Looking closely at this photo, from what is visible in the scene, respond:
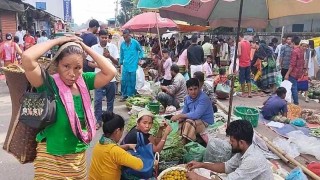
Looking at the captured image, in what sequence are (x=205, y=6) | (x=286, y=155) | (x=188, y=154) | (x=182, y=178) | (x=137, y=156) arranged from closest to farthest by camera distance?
1. (x=137, y=156)
2. (x=182, y=178)
3. (x=188, y=154)
4. (x=286, y=155)
5. (x=205, y=6)

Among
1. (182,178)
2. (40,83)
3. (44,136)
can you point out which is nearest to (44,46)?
(40,83)

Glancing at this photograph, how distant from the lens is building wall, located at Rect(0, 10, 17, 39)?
16.4 meters

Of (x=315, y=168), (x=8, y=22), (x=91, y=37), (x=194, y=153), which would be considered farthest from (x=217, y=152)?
(x=8, y=22)

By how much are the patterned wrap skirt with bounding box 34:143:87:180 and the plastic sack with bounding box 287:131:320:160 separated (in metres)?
4.25

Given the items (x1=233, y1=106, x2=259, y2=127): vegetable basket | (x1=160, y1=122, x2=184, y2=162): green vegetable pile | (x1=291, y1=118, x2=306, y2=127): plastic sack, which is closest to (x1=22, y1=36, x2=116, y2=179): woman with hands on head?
(x1=160, y1=122, x2=184, y2=162): green vegetable pile

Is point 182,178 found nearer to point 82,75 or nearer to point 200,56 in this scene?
point 82,75

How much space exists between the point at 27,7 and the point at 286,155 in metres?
19.6

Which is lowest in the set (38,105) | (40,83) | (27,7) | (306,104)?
(306,104)

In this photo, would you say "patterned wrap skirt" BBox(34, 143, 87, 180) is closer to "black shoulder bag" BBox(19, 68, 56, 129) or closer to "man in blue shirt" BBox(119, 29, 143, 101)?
"black shoulder bag" BBox(19, 68, 56, 129)

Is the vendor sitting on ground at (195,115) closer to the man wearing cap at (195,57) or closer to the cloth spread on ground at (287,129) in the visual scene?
the cloth spread on ground at (287,129)

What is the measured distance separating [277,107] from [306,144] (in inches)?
66.2

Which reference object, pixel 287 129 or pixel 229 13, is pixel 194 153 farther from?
pixel 287 129

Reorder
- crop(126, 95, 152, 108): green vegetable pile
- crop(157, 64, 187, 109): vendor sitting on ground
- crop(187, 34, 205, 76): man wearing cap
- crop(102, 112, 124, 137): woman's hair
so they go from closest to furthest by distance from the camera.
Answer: crop(102, 112, 124, 137): woman's hair < crop(157, 64, 187, 109): vendor sitting on ground < crop(126, 95, 152, 108): green vegetable pile < crop(187, 34, 205, 76): man wearing cap

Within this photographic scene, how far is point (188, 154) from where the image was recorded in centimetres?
443
